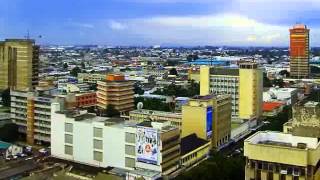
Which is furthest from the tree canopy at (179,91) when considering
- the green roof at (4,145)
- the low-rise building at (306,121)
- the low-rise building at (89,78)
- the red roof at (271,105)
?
the low-rise building at (306,121)

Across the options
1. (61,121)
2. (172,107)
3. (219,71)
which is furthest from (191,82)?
(61,121)

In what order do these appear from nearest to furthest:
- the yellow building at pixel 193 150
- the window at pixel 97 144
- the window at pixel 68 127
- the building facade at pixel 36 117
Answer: the window at pixel 97 144 → the yellow building at pixel 193 150 → the window at pixel 68 127 → the building facade at pixel 36 117

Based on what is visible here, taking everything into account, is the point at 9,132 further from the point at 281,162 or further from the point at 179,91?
the point at 179,91

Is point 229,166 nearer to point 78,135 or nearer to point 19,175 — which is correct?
point 78,135

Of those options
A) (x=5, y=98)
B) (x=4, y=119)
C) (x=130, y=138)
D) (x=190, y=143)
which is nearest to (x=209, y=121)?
(x=190, y=143)

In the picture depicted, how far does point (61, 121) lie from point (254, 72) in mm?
19696

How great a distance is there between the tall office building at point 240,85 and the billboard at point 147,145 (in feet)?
61.7

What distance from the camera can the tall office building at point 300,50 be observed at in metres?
79.2

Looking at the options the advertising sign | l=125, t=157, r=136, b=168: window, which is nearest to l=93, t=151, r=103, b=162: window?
l=125, t=157, r=136, b=168: window

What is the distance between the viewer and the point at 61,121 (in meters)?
29.4

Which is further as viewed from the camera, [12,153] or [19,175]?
[12,153]

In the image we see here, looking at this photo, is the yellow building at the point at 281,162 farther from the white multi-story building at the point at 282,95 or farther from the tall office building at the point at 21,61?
the white multi-story building at the point at 282,95

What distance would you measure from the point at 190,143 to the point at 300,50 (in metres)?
54.8

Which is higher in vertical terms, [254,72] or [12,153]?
[254,72]
